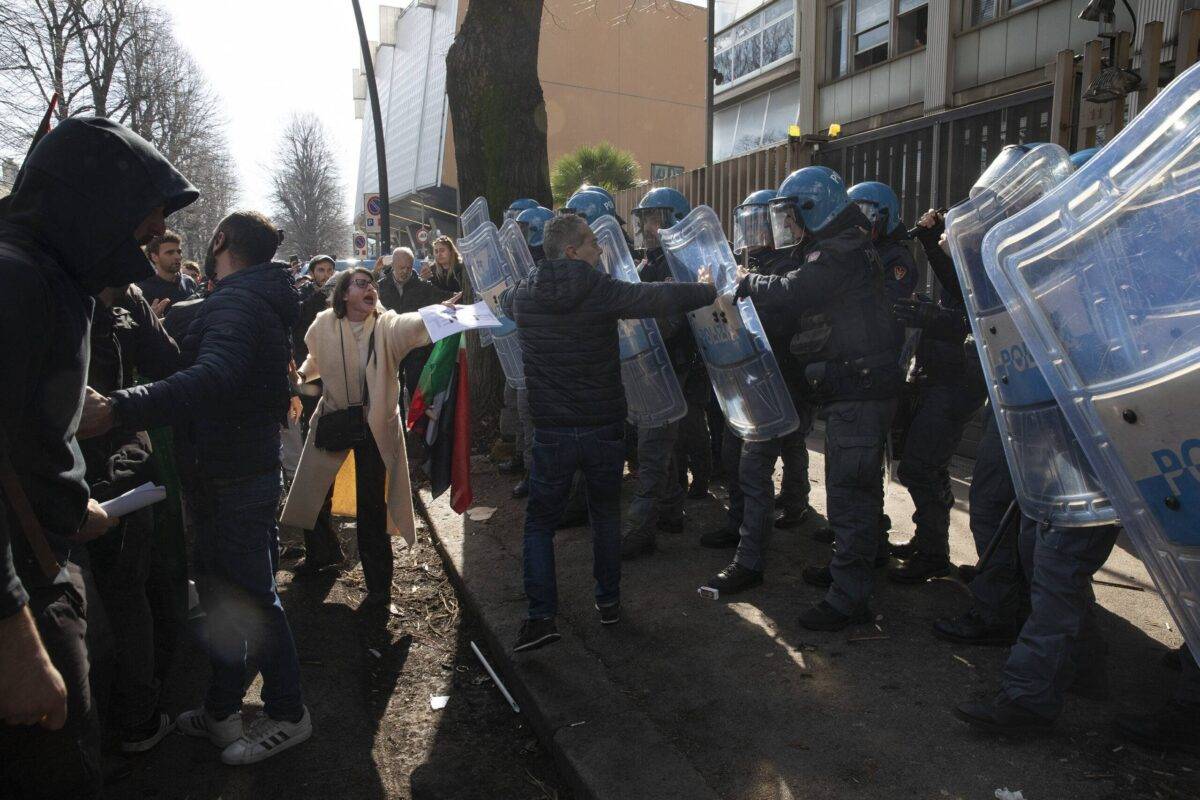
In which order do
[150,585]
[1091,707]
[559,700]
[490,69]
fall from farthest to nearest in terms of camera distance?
1. [490,69]
2. [150,585]
3. [559,700]
4. [1091,707]

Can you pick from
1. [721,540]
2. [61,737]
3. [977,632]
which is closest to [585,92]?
[721,540]

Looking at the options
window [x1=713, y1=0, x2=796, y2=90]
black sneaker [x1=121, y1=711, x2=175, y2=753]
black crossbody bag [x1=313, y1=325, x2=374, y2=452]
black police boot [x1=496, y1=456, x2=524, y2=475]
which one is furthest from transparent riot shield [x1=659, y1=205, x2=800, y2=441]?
window [x1=713, y1=0, x2=796, y2=90]

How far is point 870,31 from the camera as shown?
16281mm

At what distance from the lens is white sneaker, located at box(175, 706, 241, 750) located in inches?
118

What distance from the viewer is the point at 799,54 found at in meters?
19.7

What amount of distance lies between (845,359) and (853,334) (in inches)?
4.5

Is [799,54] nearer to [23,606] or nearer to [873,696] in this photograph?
[873,696]

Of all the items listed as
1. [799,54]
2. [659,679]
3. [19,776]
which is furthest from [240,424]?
[799,54]

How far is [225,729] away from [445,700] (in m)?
0.87

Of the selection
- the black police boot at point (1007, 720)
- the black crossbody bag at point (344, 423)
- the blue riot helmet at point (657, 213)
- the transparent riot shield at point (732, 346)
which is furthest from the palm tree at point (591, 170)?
the black police boot at point (1007, 720)

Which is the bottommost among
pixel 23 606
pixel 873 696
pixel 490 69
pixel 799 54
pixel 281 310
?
pixel 873 696

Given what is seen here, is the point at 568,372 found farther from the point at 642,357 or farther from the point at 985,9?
the point at 985,9

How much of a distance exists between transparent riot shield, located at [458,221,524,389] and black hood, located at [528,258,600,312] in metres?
2.02

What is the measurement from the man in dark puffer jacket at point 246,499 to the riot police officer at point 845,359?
2.00 m
